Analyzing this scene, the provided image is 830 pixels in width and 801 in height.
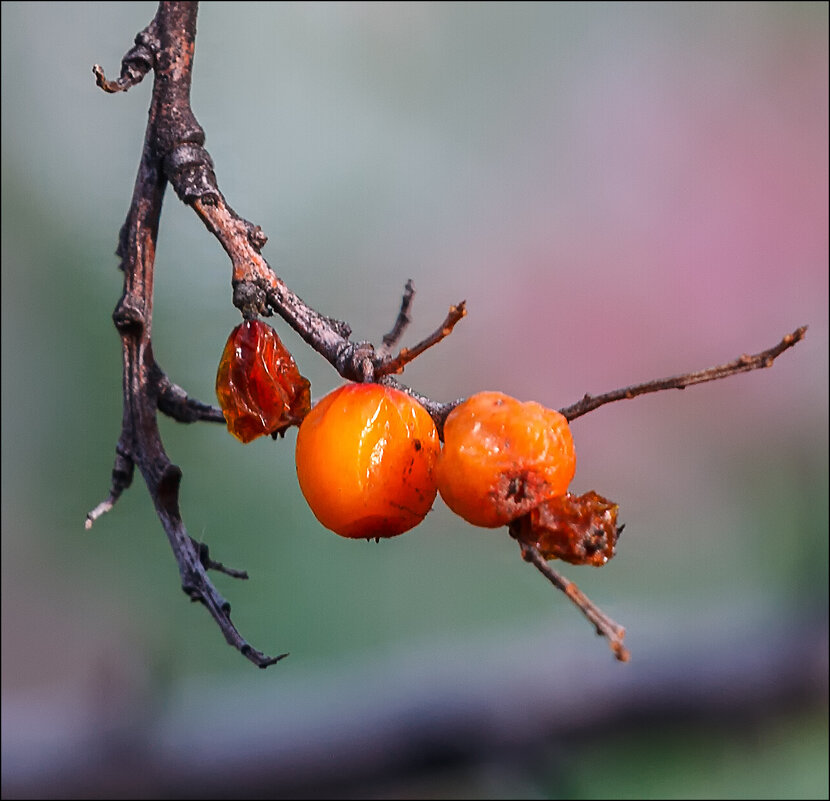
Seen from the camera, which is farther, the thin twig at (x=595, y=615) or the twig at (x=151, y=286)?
the twig at (x=151, y=286)

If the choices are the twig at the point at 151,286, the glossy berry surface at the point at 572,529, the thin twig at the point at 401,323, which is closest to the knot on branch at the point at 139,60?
the twig at the point at 151,286

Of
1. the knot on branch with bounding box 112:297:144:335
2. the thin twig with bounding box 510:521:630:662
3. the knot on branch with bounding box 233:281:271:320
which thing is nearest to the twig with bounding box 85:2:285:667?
the knot on branch with bounding box 112:297:144:335

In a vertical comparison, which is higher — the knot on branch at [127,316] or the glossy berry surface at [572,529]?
the knot on branch at [127,316]

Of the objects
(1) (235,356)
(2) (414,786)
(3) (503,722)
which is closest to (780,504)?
(3) (503,722)

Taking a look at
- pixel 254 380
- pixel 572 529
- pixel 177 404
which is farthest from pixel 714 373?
pixel 177 404

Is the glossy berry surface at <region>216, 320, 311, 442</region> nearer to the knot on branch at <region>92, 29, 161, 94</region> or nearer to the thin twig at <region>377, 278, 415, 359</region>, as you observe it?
the thin twig at <region>377, 278, 415, 359</region>

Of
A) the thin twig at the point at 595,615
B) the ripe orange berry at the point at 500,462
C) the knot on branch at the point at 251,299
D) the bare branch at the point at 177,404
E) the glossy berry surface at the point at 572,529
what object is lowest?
the thin twig at the point at 595,615

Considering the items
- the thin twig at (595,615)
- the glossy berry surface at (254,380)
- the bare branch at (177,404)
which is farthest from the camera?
the bare branch at (177,404)

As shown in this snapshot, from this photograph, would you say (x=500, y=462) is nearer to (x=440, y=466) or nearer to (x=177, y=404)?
(x=440, y=466)

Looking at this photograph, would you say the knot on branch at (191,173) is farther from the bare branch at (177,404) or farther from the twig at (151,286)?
the bare branch at (177,404)
